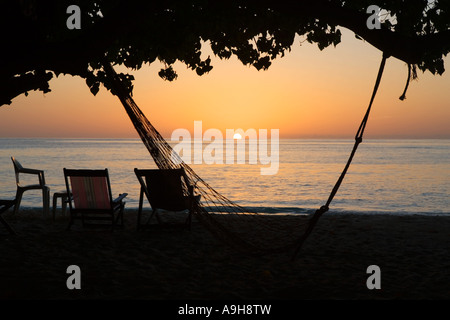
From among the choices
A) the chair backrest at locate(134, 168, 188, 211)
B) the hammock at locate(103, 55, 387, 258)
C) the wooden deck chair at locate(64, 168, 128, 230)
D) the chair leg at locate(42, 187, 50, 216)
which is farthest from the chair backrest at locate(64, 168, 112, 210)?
the chair leg at locate(42, 187, 50, 216)

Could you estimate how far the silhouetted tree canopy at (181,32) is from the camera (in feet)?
11.6

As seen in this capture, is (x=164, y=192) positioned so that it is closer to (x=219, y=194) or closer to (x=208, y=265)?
(x=219, y=194)

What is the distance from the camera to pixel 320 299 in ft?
12.7

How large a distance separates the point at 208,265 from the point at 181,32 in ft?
8.86

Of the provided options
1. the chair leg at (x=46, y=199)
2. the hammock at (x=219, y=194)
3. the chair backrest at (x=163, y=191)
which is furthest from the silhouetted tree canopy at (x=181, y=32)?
the chair leg at (x=46, y=199)

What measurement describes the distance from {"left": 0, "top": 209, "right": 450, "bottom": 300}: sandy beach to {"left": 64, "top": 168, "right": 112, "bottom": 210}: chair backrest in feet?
1.29

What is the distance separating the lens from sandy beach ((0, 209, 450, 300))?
4066 millimetres

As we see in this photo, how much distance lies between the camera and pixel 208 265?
5.05 meters

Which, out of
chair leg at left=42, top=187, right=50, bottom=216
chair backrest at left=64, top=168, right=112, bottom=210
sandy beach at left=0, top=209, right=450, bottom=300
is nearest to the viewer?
sandy beach at left=0, top=209, right=450, bottom=300

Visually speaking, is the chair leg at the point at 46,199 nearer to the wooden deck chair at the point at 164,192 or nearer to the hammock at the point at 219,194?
the wooden deck chair at the point at 164,192

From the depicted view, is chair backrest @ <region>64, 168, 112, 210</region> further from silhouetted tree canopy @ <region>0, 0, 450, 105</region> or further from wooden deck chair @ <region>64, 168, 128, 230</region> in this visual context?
silhouetted tree canopy @ <region>0, 0, 450, 105</region>

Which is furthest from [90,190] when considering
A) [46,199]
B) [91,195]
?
[46,199]
